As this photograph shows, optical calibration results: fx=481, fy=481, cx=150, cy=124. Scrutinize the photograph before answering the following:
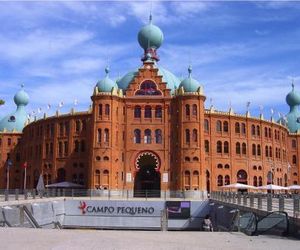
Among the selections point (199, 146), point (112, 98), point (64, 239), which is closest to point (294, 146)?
point (199, 146)

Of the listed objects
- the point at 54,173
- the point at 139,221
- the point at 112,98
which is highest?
the point at 112,98

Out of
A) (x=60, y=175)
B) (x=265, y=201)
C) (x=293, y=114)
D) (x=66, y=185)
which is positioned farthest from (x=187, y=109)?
(x=293, y=114)

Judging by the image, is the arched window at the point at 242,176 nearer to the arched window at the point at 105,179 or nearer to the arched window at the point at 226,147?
the arched window at the point at 226,147

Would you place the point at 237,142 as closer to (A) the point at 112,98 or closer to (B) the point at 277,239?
(A) the point at 112,98

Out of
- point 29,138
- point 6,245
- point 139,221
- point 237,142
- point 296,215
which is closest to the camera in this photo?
point 6,245

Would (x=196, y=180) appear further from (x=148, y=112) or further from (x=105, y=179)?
(x=105, y=179)

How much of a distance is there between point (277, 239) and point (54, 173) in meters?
65.9

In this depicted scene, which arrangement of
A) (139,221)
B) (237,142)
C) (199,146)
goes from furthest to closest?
(237,142) < (199,146) < (139,221)

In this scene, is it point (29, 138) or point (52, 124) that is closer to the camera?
point (52, 124)

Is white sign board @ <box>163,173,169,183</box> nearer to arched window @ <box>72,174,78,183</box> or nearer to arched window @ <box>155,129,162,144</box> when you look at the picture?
arched window @ <box>155,129,162,144</box>

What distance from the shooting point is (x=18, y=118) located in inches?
4114

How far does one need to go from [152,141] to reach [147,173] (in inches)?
232

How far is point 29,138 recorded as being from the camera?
3575 inches

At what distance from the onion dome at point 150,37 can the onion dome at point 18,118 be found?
3502 cm
